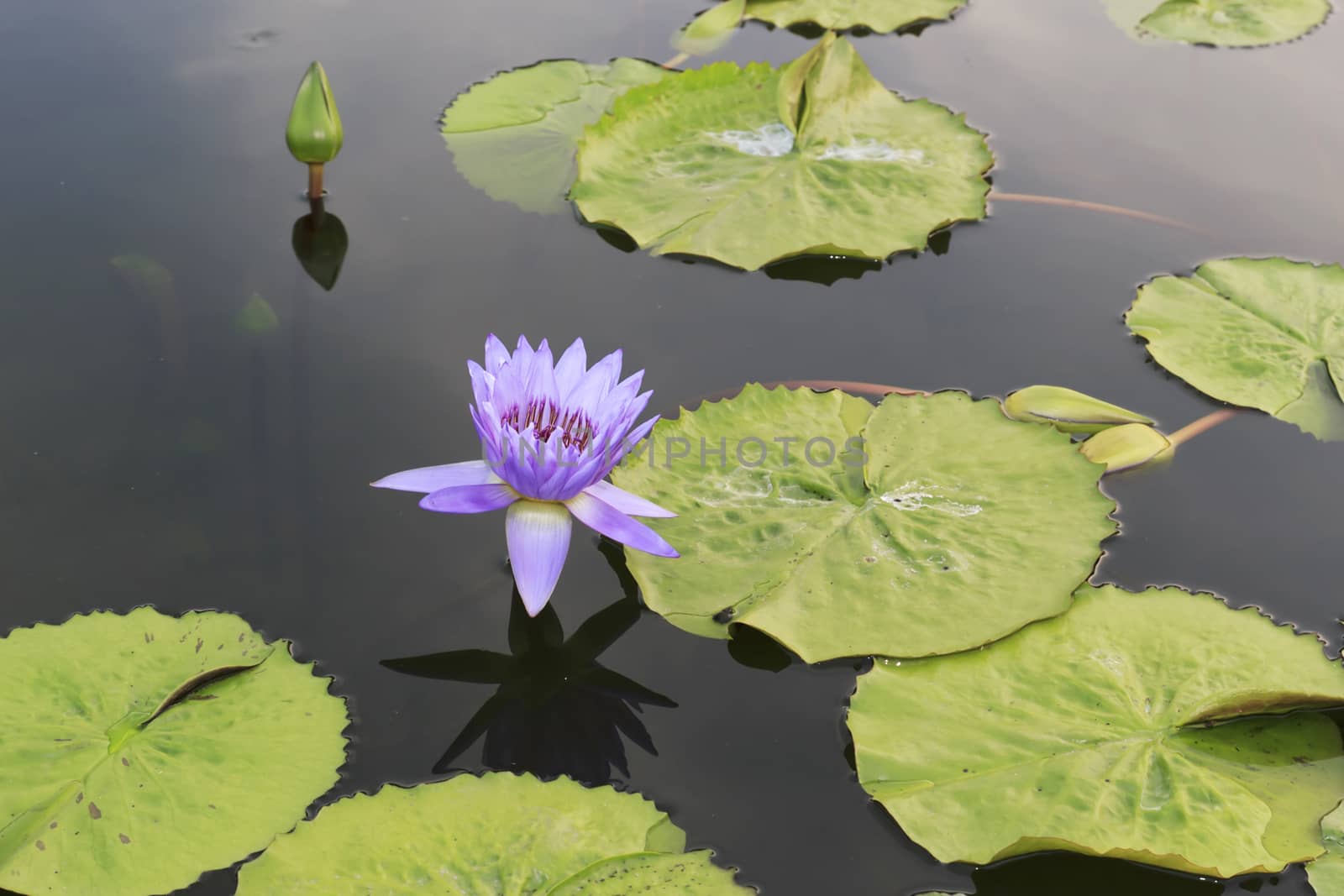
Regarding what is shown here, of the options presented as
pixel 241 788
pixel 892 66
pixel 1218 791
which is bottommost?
pixel 241 788

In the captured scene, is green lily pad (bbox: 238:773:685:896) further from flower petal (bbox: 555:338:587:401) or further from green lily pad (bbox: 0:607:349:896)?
flower petal (bbox: 555:338:587:401)

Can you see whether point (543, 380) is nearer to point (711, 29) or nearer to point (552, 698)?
point (552, 698)

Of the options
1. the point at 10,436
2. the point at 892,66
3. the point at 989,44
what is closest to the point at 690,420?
the point at 10,436

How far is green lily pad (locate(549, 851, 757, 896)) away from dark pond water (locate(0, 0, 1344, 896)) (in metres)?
0.10

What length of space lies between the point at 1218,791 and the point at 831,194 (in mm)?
2154

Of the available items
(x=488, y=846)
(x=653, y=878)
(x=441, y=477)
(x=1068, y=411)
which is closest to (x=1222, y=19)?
(x=1068, y=411)

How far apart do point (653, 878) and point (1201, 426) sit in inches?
77.3

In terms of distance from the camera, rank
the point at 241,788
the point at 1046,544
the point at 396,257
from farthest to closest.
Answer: the point at 396,257, the point at 1046,544, the point at 241,788

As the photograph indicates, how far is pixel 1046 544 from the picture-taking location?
94.5 inches

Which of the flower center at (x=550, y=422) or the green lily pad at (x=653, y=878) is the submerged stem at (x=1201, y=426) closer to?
the flower center at (x=550, y=422)

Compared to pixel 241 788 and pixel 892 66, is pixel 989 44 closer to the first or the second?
pixel 892 66

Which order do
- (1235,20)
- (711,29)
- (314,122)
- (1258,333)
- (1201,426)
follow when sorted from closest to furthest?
(1201,426) < (1258,333) < (314,122) < (711,29) < (1235,20)

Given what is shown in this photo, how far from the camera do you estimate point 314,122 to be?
331 cm

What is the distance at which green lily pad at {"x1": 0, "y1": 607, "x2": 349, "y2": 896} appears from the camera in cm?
182
